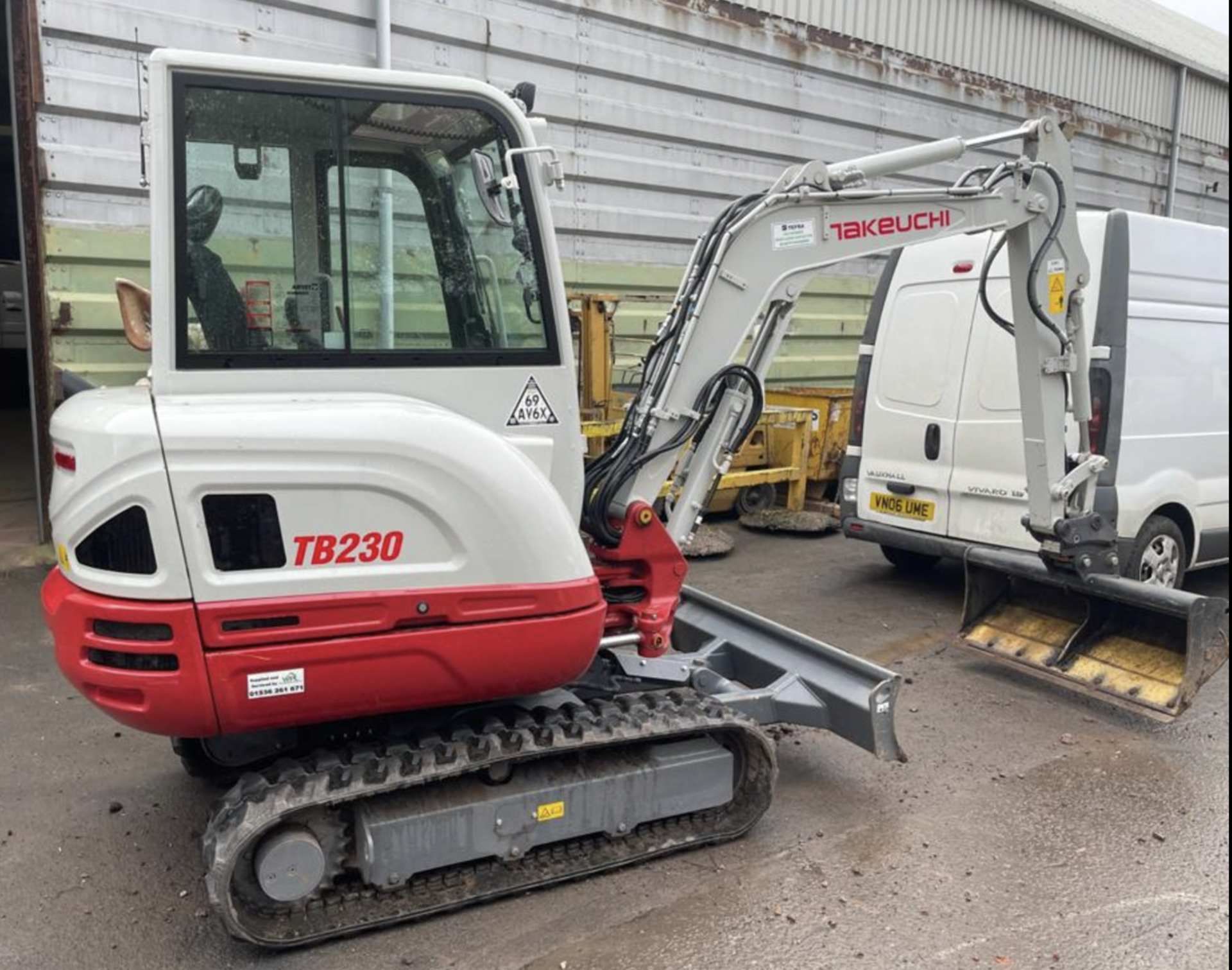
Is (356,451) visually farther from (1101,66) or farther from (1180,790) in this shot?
(1101,66)

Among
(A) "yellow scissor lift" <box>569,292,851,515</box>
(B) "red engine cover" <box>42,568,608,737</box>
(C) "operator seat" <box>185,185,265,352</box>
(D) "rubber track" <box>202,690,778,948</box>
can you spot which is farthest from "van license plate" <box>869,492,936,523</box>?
(C) "operator seat" <box>185,185,265,352</box>

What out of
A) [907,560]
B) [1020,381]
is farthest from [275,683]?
[907,560]

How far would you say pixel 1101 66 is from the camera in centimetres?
1306

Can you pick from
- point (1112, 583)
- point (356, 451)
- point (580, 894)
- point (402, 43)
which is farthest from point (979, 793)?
point (402, 43)

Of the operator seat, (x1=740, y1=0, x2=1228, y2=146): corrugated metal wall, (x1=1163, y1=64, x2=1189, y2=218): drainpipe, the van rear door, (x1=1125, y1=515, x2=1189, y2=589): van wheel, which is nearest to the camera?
the operator seat

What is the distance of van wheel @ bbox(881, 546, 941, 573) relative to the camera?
7.44m

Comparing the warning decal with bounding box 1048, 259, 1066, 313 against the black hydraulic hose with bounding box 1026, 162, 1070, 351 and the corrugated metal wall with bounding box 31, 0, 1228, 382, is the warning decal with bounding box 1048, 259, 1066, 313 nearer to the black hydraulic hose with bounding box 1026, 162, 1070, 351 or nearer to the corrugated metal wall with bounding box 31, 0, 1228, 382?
the black hydraulic hose with bounding box 1026, 162, 1070, 351

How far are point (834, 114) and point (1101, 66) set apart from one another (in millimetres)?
5088

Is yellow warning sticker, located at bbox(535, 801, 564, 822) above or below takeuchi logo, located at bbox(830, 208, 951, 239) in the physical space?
below

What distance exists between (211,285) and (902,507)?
15.7 ft

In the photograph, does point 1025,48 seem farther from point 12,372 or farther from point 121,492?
point 12,372

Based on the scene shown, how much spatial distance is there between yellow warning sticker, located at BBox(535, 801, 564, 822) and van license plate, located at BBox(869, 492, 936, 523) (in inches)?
152

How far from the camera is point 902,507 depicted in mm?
6516

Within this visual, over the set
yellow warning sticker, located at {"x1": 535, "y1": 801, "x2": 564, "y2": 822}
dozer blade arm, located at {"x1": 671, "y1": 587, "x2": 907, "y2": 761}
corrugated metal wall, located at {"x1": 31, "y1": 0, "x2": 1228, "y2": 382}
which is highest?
corrugated metal wall, located at {"x1": 31, "y1": 0, "x2": 1228, "y2": 382}
